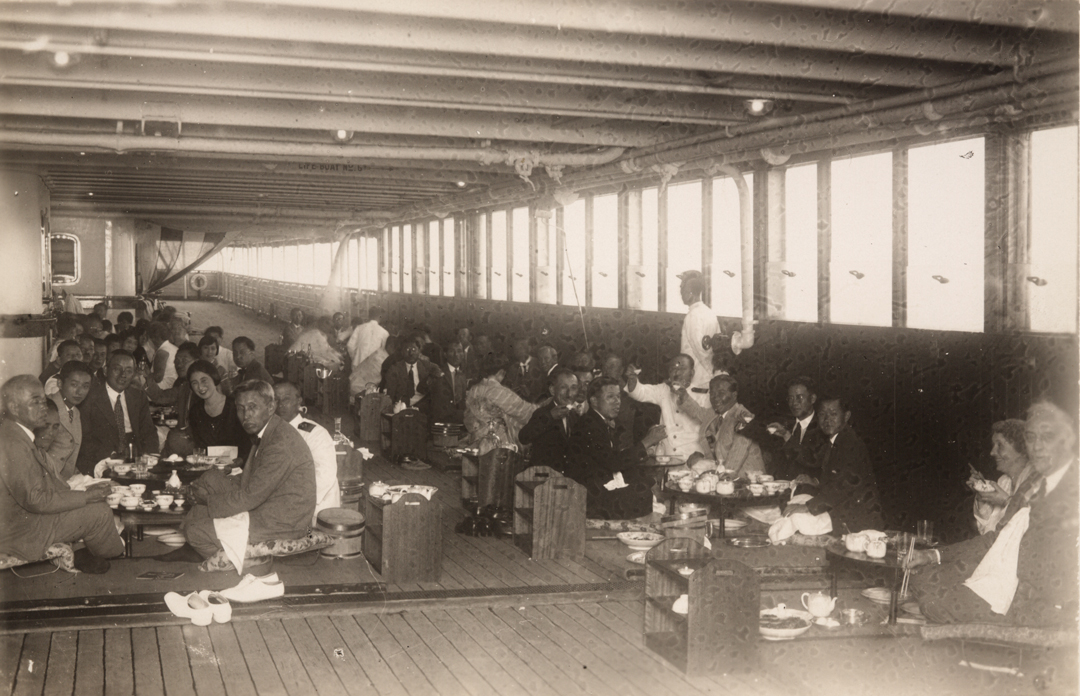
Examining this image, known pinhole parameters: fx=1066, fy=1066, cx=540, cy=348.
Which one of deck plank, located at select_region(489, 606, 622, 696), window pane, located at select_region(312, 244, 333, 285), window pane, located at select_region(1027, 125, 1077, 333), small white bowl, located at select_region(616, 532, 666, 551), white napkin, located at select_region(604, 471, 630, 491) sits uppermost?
window pane, located at select_region(312, 244, 333, 285)

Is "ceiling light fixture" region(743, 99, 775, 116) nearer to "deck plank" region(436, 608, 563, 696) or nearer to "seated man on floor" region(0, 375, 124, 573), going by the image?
"deck plank" region(436, 608, 563, 696)

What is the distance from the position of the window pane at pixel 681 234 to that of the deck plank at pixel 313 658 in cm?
693

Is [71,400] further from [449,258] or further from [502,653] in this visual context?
[449,258]

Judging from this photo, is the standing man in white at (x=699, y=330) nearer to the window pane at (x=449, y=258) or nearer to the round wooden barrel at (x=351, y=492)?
the round wooden barrel at (x=351, y=492)

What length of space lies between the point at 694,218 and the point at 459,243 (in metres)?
8.42

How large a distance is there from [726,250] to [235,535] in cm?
620

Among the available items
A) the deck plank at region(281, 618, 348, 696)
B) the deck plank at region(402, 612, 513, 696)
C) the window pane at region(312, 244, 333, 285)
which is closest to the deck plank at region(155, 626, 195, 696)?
the deck plank at region(281, 618, 348, 696)

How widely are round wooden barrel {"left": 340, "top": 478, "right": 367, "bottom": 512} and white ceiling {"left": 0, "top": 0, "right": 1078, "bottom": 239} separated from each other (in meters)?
2.76

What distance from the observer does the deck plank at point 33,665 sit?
462cm

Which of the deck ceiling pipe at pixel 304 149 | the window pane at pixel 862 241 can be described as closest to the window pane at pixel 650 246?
the deck ceiling pipe at pixel 304 149

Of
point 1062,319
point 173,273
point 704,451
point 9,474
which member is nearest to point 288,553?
point 9,474

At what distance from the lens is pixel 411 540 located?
6.42m

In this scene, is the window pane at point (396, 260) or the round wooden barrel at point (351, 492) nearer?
the round wooden barrel at point (351, 492)

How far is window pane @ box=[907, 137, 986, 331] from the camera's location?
297 inches
